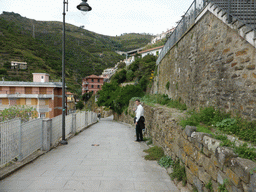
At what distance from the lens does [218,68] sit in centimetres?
525

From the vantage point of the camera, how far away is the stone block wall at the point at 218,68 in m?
3.95

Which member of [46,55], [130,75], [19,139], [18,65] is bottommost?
[19,139]

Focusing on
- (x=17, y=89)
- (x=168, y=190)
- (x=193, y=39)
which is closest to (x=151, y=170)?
(x=168, y=190)

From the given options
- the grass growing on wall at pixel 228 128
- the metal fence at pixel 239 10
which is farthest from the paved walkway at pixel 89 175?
the metal fence at pixel 239 10

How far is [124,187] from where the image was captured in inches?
158

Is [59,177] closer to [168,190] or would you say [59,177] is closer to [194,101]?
[168,190]

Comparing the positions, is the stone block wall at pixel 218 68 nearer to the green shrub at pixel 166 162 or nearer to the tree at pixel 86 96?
the green shrub at pixel 166 162

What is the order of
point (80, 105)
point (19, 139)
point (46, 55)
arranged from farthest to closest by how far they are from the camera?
point (46, 55) → point (80, 105) → point (19, 139)

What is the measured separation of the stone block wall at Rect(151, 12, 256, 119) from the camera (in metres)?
3.95

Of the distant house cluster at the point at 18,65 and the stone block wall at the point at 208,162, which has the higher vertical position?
the distant house cluster at the point at 18,65

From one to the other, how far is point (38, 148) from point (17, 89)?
29.0m

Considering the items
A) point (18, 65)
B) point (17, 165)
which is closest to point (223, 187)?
point (17, 165)

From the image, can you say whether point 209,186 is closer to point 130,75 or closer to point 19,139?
point 19,139

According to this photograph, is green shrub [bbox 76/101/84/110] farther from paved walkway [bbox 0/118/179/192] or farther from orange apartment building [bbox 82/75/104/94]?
paved walkway [bbox 0/118/179/192]
